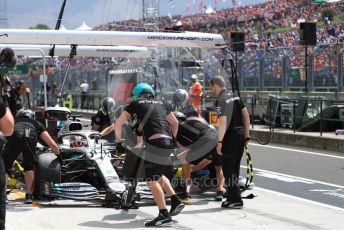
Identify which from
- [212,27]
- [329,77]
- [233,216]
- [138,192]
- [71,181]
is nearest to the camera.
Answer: [233,216]

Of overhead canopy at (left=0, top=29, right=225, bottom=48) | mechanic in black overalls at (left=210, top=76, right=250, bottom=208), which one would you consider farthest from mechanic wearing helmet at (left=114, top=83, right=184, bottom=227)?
overhead canopy at (left=0, top=29, right=225, bottom=48)

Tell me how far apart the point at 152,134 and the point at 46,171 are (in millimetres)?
2067

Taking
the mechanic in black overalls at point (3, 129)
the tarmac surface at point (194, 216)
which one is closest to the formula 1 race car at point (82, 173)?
the tarmac surface at point (194, 216)

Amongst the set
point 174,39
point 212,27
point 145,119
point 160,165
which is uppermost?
point 212,27

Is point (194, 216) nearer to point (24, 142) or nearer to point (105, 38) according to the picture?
point (24, 142)

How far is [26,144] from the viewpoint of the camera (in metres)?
9.67

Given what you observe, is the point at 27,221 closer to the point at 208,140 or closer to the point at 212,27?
the point at 208,140

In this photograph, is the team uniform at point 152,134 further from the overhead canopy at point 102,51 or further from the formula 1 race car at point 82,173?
the overhead canopy at point 102,51

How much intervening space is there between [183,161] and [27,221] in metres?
2.71

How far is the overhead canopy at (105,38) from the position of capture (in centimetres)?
1156

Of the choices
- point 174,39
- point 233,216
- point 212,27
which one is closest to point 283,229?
point 233,216

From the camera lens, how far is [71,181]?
1031 centimetres

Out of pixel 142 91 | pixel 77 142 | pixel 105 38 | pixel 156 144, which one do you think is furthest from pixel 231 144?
pixel 105 38

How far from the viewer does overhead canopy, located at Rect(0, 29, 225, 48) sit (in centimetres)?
1156
